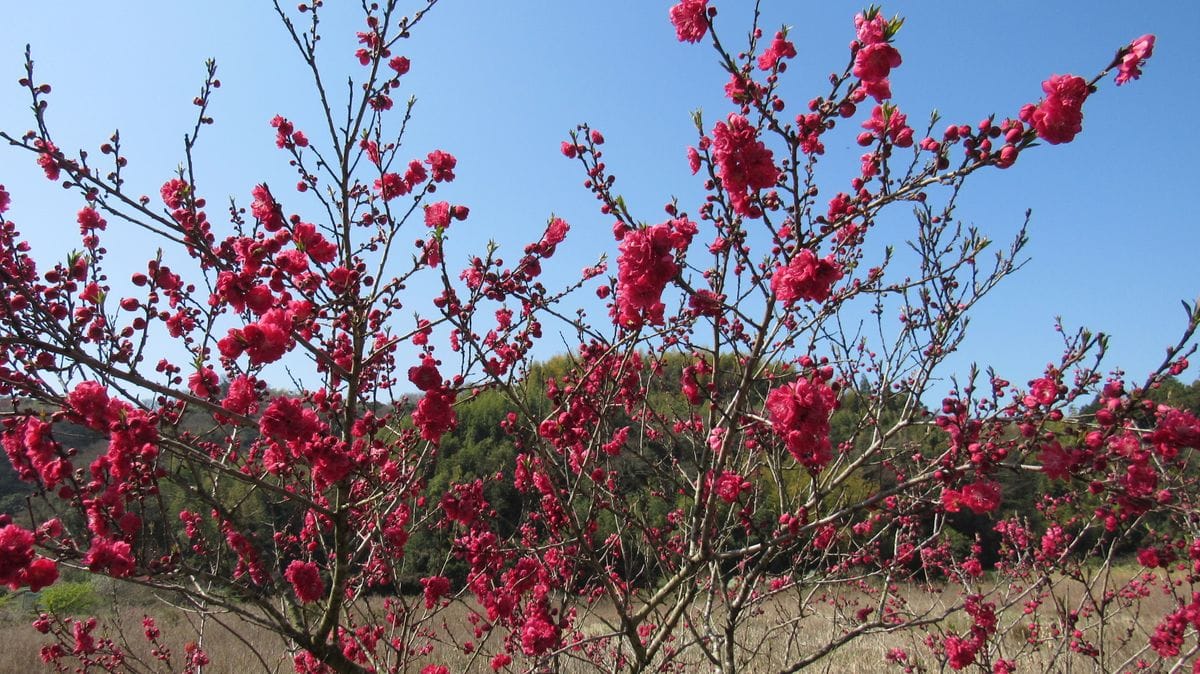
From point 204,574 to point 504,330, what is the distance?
1.83m

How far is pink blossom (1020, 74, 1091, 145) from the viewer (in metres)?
1.77

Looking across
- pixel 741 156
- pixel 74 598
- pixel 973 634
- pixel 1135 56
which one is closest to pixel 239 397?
pixel 741 156

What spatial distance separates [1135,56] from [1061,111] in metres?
0.22

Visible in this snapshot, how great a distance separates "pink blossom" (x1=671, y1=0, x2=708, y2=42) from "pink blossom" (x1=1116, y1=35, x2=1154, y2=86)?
3.85ft

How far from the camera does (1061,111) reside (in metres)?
1.77

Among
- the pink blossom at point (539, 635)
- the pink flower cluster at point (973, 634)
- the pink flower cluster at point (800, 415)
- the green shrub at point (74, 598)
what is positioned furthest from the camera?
the green shrub at point (74, 598)

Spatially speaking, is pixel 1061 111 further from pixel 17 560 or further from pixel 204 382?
pixel 17 560

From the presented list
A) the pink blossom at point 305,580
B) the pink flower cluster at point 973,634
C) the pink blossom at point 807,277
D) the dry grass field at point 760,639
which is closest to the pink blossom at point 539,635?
the pink blossom at point 305,580

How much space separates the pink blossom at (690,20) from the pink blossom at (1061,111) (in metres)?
1.02

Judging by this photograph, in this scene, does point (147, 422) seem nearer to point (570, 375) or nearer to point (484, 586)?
point (570, 375)

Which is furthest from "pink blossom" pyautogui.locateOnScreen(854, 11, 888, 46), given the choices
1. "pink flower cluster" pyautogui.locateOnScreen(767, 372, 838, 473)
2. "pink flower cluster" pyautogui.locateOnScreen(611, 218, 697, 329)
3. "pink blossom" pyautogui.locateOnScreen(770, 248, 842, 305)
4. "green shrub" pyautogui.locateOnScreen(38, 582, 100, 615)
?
"green shrub" pyautogui.locateOnScreen(38, 582, 100, 615)

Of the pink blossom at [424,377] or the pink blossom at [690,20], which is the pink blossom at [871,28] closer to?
the pink blossom at [690,20]

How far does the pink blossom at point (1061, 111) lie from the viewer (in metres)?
1.77

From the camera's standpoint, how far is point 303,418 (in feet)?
8.45
